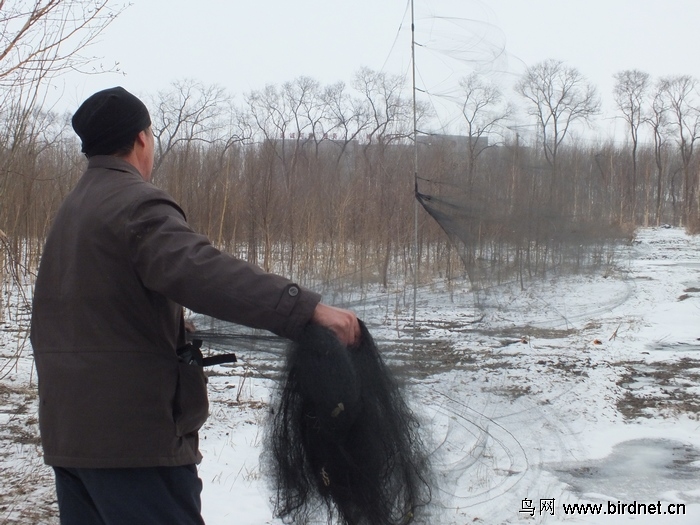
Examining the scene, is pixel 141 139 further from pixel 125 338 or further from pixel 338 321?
pixel 338 321

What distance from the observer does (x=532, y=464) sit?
4.58 m

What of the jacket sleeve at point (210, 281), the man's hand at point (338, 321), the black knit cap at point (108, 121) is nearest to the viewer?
the jacket sleeve at point (210, 281)

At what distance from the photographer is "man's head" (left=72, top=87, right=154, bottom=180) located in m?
1.78

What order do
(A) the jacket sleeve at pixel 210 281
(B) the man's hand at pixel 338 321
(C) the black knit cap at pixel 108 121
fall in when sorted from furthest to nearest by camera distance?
(C) the black knit cap at pixel 108 121 < (B) the man's hand at pixel 338 321 < (A) the jacket sleeve at pixel 210 281

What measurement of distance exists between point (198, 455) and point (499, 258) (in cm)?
280

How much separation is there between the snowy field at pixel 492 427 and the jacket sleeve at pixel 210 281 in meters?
0.86

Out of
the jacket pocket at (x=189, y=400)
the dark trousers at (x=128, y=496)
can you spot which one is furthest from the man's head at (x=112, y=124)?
the dark trousers at (x=128, y=496)

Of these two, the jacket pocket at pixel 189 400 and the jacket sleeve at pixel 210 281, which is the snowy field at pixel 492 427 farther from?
the jacket sleeve at pixel 210 281

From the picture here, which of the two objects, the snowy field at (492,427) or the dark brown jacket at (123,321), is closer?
the dark brown jacket at (123,321)

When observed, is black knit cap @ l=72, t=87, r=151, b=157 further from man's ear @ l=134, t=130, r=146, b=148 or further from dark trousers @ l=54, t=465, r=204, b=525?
dark trousers @ l=54, t=465, r=204, b=525

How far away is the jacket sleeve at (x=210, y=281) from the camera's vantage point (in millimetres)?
1475

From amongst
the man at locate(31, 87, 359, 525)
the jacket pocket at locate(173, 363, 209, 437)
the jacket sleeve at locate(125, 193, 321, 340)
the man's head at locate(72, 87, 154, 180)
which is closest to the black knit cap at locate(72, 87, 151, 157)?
the man's head at locate(72, 87, 154, 180)

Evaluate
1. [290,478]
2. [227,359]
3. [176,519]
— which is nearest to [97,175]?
[227,359]

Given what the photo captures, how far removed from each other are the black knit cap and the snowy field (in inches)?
34.1
